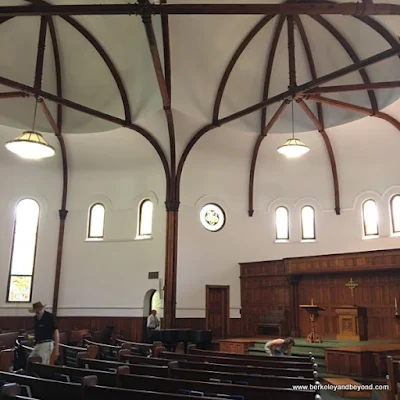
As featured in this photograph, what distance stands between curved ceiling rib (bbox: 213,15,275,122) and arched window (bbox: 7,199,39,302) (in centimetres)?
821

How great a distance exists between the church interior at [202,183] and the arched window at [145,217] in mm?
78

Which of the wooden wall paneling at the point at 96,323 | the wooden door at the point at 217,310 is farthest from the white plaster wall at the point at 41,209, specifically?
the wooden door at the point at 217,310

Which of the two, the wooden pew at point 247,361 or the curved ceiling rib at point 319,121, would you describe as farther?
the curved ceiling rib at point 319,121

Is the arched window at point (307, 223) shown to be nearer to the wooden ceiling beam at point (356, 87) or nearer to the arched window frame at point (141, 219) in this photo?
the arched window frame at point (141, 219)

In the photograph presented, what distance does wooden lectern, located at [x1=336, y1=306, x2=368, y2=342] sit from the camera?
1371 cm

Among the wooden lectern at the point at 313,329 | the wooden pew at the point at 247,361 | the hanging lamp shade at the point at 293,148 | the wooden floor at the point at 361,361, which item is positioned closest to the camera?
the wooden pew at the point at 247,361

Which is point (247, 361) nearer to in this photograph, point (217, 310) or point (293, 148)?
point (293, 148)

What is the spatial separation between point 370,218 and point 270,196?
3.86 metres

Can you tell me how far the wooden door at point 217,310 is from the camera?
643 inches

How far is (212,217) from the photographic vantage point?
677 inches

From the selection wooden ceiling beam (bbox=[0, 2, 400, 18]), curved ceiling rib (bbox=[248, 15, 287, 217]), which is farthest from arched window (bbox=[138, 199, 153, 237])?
wooden ceiling beam (bbox=[0, 2, 400, 18])

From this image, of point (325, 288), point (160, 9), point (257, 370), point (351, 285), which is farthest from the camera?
point (325, 288)

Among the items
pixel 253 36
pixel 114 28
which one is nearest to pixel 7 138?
pixel 114 28

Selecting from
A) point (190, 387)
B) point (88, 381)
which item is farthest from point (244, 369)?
point (88, 381)
